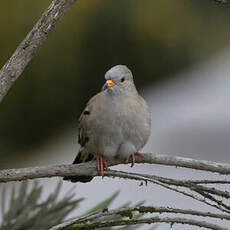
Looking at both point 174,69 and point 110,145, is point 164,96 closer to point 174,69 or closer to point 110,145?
point 174,69

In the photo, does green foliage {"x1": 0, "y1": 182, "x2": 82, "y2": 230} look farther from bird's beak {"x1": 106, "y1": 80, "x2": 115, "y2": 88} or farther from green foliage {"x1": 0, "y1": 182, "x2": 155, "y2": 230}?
bird's beak {"x1": 106, "y1": 80, "x2": 115, "y2": 88}

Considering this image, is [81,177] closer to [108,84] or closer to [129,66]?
[108,84]

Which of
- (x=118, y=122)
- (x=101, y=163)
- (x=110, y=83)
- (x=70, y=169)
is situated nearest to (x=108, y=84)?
(x=110, y=83)

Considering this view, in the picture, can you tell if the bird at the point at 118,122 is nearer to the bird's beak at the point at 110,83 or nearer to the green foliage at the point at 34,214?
the bird's beak at the point at 110,83

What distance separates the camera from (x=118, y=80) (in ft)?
5.98

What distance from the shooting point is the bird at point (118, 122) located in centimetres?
184

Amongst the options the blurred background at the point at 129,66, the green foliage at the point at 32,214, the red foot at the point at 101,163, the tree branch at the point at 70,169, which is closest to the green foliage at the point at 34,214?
the green foliage at the point at 32,214

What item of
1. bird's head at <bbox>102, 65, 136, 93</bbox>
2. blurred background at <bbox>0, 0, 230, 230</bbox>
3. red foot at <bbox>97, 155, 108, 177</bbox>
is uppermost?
blurred background at <bbox>0, 0, 230, 230</bbox>

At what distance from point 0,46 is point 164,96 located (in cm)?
132

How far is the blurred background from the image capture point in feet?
11.8

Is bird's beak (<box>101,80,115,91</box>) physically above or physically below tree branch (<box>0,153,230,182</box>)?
above

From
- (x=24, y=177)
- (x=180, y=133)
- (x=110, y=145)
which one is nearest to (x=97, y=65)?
(x=180, y=133)

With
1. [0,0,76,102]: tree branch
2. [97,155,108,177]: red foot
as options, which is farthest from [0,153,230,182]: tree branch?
[0,0,76,102]: tree branch

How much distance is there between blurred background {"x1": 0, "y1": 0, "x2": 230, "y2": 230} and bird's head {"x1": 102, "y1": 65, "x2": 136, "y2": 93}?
5.32 ft
